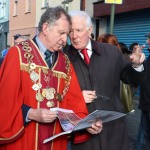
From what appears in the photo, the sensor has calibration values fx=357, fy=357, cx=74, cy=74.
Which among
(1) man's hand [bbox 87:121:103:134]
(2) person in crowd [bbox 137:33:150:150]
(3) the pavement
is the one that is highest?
(1) man's hand [bbox 87:121:103:134]

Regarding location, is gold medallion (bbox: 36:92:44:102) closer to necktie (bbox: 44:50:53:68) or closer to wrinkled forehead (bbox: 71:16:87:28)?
necktie (bbox: 44:50:53:68)

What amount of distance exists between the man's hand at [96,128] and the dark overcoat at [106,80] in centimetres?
23

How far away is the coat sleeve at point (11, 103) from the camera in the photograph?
2693mm

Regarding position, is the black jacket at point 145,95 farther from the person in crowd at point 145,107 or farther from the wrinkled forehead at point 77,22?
the wrinkled forehead at point 77,22

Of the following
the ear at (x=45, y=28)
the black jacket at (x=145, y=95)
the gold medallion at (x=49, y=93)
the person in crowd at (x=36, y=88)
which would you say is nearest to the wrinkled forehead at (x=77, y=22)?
the person in crowd at (x=36, y=88)

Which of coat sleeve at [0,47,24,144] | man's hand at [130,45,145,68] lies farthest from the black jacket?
coat sleeve at [0,47,24,144]

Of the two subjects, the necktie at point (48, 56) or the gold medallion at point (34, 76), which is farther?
the necktie at point (48, 56)

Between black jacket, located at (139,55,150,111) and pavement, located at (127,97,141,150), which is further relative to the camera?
pavement, located at (127,97,141,150)

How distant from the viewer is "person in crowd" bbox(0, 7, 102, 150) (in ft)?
8.87

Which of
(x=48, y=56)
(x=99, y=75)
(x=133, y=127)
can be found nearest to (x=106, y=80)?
(x=99, y=75)

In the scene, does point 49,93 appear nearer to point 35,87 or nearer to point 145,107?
point 35,87

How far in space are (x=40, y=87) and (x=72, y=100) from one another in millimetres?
367

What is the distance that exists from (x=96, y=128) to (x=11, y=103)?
735 mm

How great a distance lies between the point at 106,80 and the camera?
3.27m
